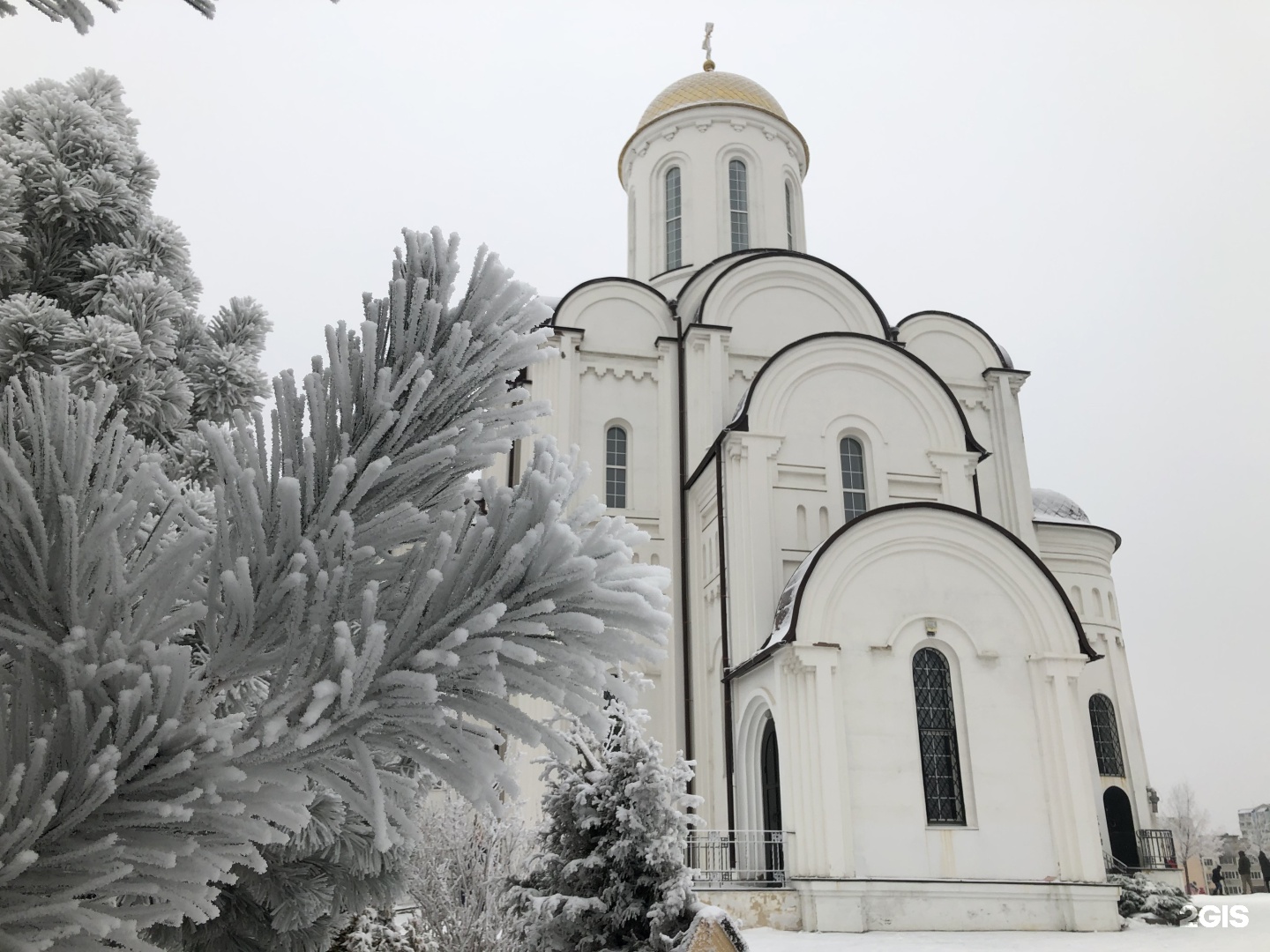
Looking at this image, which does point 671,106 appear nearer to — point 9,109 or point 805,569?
point 805,569

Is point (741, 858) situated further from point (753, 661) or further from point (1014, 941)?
point (1014, 941)

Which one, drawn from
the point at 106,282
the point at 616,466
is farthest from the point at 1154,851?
the point at 106,282

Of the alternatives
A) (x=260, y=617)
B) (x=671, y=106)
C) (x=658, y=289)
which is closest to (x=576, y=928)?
(x=260, y=617)

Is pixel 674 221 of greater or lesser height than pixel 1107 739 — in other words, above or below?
above

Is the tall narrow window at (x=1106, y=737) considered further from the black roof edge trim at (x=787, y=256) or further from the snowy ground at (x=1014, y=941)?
the black roof edge trim at (x=787, y=256)

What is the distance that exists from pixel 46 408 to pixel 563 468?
55 cm

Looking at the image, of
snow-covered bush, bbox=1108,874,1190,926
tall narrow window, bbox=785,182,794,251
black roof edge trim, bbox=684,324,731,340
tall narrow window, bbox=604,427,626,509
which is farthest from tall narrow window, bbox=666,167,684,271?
snow-covered bush, bbox=1108,874,1190,926

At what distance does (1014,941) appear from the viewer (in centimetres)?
1063

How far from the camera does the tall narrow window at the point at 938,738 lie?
12.3 metres

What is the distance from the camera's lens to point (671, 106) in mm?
21641

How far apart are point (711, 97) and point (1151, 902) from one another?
17.8 meters

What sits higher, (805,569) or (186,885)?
(805,569)

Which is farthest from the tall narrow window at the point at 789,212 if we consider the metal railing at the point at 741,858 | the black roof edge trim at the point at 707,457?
the metal railing at the point at 741,858

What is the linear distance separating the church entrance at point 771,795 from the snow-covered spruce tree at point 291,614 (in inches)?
472
